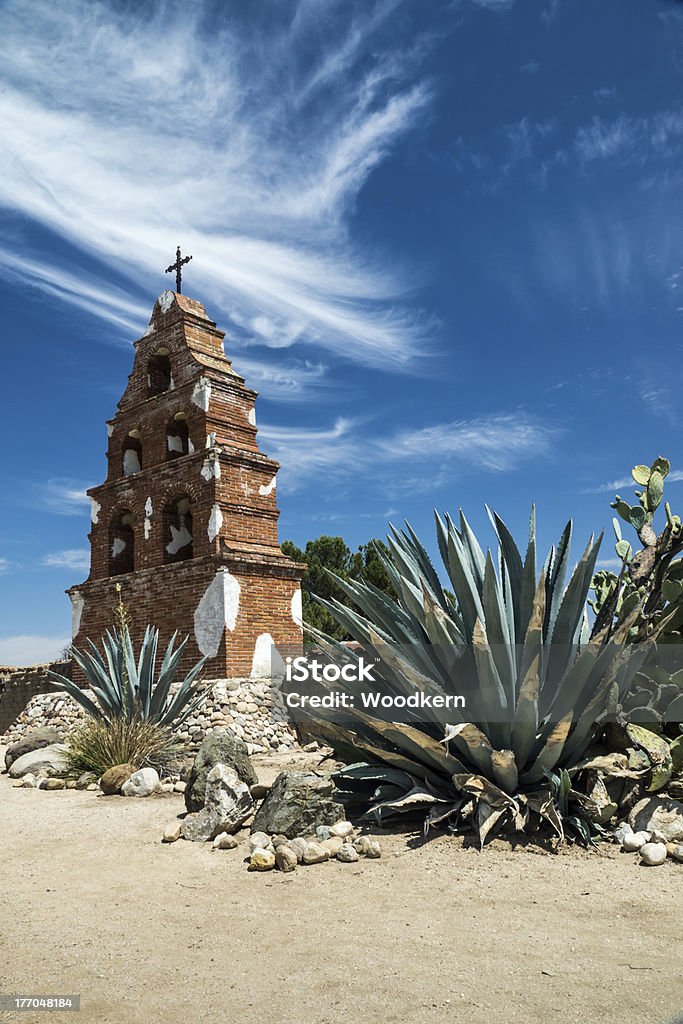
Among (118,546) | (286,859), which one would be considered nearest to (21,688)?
(118,546)

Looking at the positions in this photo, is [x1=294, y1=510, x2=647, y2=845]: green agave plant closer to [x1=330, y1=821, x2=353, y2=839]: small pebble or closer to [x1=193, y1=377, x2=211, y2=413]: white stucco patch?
[x1=330, y1=821, x2=353, y2=839]: small pebble

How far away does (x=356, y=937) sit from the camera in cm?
325

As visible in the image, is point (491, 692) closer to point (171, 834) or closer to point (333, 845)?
point (333, 845)

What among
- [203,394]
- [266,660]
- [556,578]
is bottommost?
[266,660]

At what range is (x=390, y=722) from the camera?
4805 millimetres

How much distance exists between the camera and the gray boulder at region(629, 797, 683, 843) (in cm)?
441

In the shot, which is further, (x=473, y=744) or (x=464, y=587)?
(x=464, y=587)

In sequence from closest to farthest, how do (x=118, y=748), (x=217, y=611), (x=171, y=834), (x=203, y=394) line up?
(x=171, y=834), (x=118, y=748), (x=217, y=611), (x=203, y=394)

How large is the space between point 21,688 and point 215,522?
634 centimetres

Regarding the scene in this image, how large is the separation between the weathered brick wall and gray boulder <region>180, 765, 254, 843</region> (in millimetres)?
9784

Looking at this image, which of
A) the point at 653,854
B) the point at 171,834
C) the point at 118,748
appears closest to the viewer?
the point at 653,854

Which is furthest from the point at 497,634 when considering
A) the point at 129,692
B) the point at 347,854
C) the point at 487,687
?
the point at 129,692

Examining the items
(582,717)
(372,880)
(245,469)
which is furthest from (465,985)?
(245,469)

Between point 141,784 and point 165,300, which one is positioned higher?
point 165,300
